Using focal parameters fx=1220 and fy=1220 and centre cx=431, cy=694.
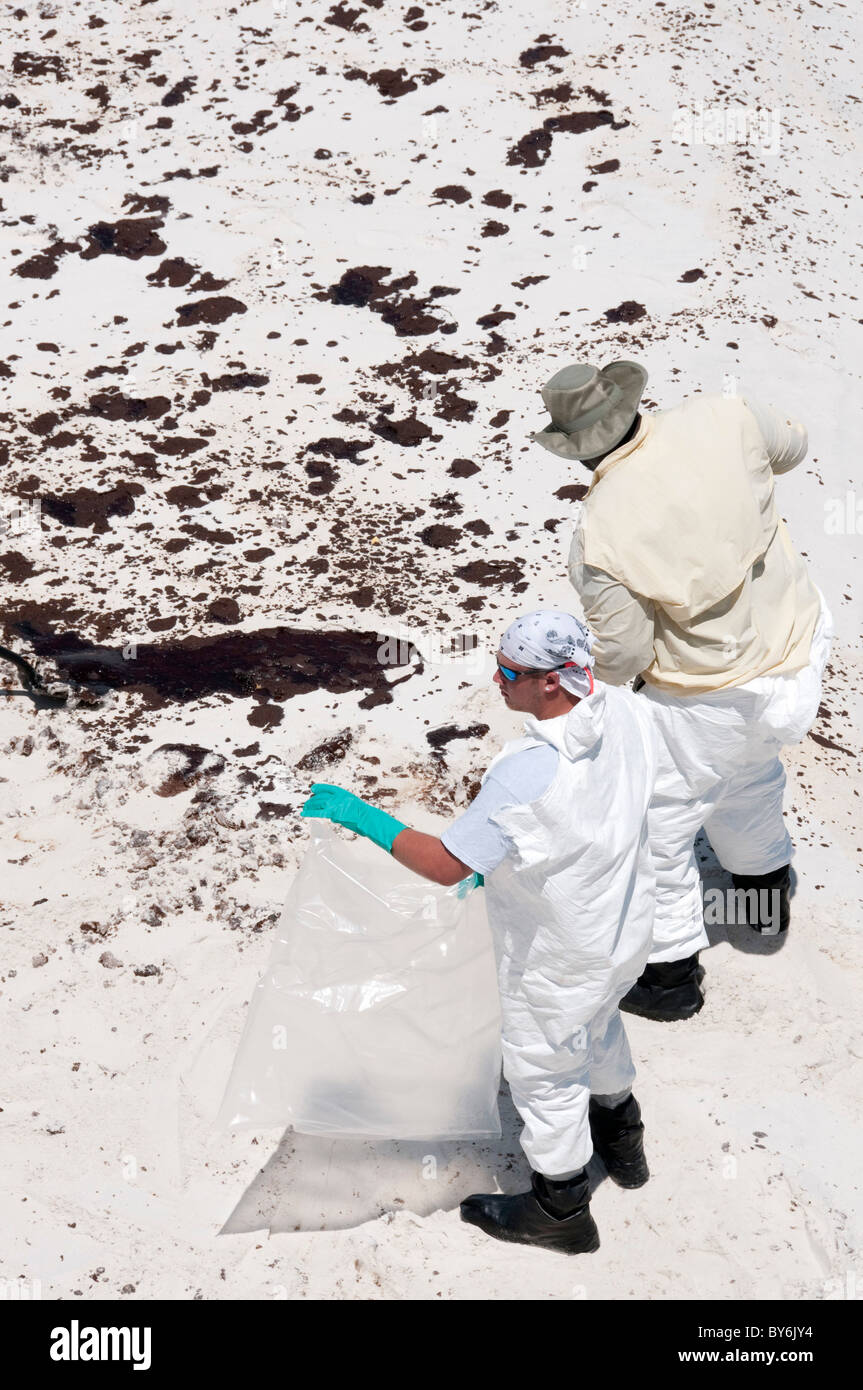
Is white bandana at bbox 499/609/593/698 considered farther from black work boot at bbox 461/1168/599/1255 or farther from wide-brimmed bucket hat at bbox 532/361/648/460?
black work boot at bbox 461/1168/599/1255

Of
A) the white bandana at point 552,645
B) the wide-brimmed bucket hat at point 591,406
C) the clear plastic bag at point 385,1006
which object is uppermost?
the wide-brimmed bucket hat at point 591,406

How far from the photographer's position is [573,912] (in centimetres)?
206

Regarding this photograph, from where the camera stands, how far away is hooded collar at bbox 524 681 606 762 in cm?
197

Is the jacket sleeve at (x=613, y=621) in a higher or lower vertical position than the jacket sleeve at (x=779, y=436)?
lower

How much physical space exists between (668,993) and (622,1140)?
474 millimetres

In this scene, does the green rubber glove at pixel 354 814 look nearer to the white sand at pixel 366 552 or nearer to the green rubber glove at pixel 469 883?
the green rubber glove at pixel 469 883

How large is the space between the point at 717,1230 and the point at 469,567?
7.59ft

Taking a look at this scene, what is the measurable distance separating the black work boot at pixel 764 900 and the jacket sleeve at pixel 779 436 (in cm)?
102

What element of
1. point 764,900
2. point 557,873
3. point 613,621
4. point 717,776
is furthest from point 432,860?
point 764,900

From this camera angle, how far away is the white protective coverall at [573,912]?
1.99 metres

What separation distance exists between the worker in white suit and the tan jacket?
31cm

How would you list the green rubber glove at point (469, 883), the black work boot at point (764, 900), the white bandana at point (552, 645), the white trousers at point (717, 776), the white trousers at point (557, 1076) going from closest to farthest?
the white bandana at point (552, 645)
the green rubber glove at point (469, 883)
the white trousers at point (557, 1076)
the white trousers at point (717, 776)
the black work boot at point (764, 900)

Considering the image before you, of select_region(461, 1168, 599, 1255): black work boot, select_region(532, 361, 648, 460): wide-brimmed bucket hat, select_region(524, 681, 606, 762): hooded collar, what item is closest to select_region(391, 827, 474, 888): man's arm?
select_region(524, 681, 606, 762): hooded collar

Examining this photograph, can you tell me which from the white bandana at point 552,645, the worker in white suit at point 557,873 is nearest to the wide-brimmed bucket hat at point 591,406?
the worker in white suit at point 557,873
